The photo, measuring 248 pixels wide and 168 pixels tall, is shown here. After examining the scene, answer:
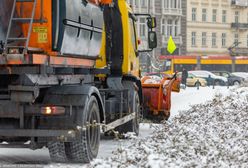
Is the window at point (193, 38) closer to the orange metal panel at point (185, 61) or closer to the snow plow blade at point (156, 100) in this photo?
the orange metal panel at point (185, 61)

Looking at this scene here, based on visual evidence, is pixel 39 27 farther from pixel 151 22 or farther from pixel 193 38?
pixel 193 38

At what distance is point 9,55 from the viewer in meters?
7.31

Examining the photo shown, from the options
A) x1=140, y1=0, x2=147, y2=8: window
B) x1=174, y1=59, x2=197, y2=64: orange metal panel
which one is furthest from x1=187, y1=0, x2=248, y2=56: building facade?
x1=174, y1=59, x2=197, y2=64: orange metal panel

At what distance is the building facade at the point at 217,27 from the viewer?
8069 cm

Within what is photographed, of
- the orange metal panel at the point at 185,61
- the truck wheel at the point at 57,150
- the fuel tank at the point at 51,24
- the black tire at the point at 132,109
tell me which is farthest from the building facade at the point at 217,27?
the truck wheel at the point at 57,150

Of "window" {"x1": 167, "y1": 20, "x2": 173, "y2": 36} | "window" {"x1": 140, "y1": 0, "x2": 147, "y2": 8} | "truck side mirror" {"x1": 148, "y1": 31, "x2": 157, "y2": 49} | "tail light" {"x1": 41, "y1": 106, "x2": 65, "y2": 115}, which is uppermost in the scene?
"window" {"x1": 140, "y1": 0, "x2": 147, "y2": 8}

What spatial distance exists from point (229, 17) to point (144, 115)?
72.5 meters

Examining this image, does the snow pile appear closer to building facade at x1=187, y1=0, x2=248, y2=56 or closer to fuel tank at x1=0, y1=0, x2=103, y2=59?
fuel tank at x1=0, y1=0, x2=103, y2=59

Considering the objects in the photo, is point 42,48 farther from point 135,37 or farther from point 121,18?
point 135,37

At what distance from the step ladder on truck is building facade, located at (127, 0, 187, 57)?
62798mm

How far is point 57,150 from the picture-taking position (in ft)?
28.0

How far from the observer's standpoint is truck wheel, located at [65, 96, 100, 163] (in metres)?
8.57

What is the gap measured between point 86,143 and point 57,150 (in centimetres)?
42

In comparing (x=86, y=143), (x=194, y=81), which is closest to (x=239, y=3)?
(x=194, y=81)
